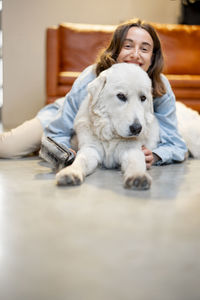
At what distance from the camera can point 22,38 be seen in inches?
201

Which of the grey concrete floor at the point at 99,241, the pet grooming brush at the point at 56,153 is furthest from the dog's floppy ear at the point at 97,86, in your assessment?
the grey concrete floor at the point at 99,241

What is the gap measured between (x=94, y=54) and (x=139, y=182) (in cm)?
346

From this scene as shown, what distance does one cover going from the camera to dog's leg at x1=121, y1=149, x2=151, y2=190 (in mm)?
1694

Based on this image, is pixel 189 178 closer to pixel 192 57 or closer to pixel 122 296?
pixel 122 296

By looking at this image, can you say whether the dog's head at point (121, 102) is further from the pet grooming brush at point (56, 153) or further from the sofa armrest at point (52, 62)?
the sofa armrest at point (52, 62)

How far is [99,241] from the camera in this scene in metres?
1.20

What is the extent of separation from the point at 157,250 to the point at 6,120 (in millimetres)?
4399

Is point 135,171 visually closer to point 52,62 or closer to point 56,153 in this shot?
point 56,153

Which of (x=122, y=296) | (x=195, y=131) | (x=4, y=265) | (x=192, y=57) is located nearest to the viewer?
(x=122, y=296)

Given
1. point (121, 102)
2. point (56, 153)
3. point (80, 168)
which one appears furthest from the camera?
point (56, 153)

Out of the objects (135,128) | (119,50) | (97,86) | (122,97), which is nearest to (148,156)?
(135,128)

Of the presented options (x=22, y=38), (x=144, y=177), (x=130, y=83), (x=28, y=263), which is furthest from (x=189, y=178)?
(x=22, y=38)

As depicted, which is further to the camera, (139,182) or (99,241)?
(139,182)

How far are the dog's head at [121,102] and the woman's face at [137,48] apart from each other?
0.92ft
